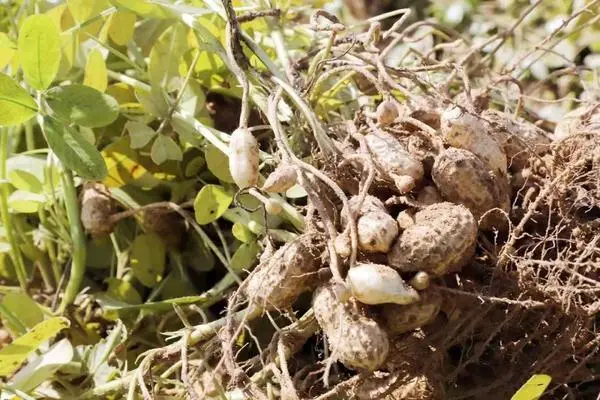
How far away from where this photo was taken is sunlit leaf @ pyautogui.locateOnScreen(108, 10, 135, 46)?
36.3 inches

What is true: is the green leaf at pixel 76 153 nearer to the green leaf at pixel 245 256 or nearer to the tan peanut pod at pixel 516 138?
the green leaf at pixel 245 256

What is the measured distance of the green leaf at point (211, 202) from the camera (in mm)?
804

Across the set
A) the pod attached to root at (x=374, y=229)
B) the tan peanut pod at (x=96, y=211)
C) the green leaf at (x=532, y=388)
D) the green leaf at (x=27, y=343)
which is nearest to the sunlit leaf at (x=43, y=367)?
the green leaf at (x=27, y=343)

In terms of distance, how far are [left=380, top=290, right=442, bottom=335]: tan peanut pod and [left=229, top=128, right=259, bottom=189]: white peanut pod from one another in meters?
0.15

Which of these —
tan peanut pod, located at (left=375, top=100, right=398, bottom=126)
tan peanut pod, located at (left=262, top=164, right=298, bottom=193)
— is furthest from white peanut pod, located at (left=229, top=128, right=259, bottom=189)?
tan peanut pod, located at (left=375, top=100, right=398, bottom=126)

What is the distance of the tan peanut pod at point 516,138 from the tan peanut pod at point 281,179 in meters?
0.21

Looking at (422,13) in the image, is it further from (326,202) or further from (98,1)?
(326,202)

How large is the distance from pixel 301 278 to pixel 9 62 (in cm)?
42

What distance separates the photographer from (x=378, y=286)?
25.0 inches

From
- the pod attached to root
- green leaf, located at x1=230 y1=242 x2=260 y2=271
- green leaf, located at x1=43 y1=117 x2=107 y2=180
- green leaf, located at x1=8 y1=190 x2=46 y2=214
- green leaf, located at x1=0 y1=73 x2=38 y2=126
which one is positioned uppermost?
green leaf, located at x1=0 y1=73 x2=38 y2=126

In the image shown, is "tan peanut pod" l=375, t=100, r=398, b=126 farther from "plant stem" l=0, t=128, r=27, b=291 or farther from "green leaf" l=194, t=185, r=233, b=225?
"plant stem" l=0, t=128, r=27, b=291

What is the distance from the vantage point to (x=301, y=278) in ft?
2.32

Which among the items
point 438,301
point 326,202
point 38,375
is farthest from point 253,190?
point 38,375

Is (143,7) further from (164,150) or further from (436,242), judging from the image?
(436,242)
